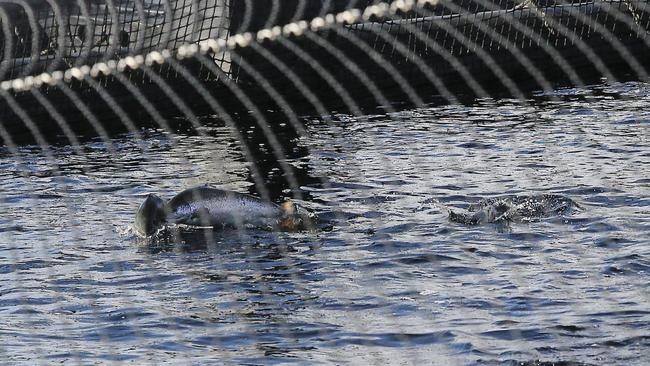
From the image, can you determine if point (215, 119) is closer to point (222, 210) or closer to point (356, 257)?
point (222, 210)

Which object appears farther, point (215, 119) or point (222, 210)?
point (215, 119)

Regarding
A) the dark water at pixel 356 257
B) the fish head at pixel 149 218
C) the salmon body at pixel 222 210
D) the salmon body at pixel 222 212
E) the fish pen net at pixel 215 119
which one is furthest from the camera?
the salmon body at pixel 222 210

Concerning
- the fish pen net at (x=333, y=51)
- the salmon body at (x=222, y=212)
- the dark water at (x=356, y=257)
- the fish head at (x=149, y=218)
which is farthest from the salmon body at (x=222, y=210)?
the fish pen net at (x=333, y=51)

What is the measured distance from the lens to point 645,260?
10.2 m

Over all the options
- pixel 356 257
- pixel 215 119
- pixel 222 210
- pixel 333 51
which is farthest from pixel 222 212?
pixel 333 51

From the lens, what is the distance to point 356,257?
35.1 ft

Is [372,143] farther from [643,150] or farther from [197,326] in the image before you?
[197,326]

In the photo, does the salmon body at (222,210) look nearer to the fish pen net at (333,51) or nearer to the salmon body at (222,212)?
the salmon body at (222,212)

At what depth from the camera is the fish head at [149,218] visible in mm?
11695

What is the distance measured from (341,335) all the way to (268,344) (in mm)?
470

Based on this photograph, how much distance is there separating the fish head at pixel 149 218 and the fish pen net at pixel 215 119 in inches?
9.9

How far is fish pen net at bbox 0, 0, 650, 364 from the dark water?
0.04 meters

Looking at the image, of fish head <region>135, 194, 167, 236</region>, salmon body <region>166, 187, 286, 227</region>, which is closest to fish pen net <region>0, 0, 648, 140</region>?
salmon body <region>166, 187, 286, 227</region>

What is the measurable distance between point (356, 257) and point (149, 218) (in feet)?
6.68
